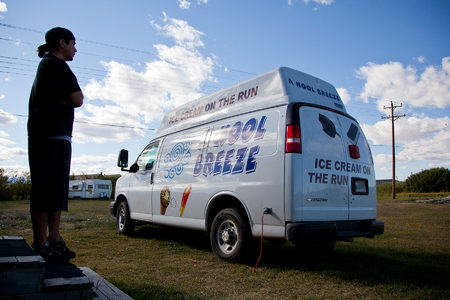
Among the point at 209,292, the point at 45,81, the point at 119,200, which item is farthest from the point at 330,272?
the point at 119,200

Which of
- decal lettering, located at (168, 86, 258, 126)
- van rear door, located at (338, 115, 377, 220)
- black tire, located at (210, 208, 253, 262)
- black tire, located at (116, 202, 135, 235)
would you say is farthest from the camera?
black tire, located at (116, 202, 135, 235)

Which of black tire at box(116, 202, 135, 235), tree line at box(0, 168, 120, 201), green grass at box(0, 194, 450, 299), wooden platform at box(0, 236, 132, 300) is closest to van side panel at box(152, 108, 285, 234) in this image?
green grass at box(0, 194, 450, 299)

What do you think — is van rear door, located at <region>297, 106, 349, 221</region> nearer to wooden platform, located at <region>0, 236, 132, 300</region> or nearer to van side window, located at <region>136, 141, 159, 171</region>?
wooden platform, located at <region>0, 236, 132, 300</region>

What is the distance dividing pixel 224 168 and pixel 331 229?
1.66 metres

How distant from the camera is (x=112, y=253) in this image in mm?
4930

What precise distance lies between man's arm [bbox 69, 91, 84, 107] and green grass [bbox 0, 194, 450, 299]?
181 centimetres

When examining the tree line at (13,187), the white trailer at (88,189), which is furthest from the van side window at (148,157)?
the white trailer at (88,189)

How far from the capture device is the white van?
3742 mm

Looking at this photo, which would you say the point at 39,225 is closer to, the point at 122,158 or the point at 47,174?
the point at 47,174

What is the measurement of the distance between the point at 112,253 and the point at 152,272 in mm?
1435

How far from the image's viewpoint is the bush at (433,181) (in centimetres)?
4225

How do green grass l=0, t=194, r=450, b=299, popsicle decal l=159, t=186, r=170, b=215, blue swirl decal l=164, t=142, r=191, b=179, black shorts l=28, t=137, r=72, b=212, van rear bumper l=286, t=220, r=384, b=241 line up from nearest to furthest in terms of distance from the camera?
black shorts l=28, t=137, r=72, b=212
green grass l=0, t=194, r=450, b=299
van rear bumper l=286, t=220, r=384, b=241
blue swirl decal l=164, t=142, r=191, b=179
popsicle decal l=159, t=186, r=170, b=215

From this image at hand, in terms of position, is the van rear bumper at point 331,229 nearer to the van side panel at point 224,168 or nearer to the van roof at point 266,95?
the van side panel at point 224,168

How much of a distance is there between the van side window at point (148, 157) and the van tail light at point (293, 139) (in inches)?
135
